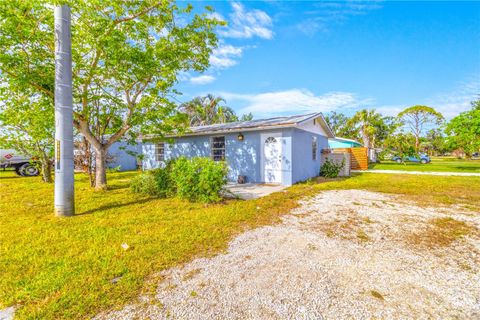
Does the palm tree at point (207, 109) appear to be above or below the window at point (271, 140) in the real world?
above

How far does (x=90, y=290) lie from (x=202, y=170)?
3.96 metres

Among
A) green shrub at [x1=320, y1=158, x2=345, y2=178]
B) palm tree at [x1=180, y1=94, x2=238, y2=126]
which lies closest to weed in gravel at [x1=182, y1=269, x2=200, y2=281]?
green shrub at [x1=320, y1=158, x2=345, y2=178]

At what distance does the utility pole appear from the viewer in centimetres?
480

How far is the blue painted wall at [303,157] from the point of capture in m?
9.29

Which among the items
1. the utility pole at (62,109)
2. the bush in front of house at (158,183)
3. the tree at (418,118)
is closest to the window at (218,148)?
the bush in front of house at (158,183)

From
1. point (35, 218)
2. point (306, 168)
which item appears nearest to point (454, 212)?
point (306, 168)

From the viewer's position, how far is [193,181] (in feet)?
20.1

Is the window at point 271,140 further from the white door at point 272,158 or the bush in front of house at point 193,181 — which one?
the bush in front of house at point 193,181

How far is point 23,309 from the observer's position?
199 centimetres

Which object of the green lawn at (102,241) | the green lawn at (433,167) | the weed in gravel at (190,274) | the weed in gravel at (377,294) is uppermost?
the green lawn at (433,167)

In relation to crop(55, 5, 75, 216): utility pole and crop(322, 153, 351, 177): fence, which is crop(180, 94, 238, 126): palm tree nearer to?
crop(322, 153, 351, 177): fence

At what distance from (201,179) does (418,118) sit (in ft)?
144

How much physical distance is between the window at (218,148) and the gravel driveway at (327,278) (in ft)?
22.7

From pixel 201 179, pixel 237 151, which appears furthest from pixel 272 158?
pixel 201 179
